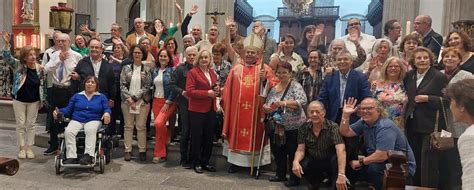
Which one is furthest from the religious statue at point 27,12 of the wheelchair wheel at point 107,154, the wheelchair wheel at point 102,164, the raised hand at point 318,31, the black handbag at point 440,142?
the black handbag at point 440,142

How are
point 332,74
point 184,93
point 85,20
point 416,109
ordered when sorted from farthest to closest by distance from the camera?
point 85,20 → point 184,93 → point 332,74 → point 416,109

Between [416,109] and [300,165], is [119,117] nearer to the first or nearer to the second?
[300,165]

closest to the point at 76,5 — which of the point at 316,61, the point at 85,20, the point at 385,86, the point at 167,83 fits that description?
the point at 85,20

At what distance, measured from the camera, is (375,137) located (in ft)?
12.5

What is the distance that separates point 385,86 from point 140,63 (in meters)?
2.97

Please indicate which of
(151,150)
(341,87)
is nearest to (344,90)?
(341,87)

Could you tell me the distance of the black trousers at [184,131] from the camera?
5211mm

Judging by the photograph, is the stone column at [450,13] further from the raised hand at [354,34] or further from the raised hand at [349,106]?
the raised hand at [349,106]

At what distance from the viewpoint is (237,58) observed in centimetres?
555

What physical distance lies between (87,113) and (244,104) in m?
1.87

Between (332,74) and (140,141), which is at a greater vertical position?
(332,74)

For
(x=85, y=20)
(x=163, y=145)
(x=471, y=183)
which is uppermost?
(x=85, y=20)

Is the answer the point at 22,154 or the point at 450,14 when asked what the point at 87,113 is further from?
the point at 450,14

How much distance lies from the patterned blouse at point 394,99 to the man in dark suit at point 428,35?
1256 millimetres
